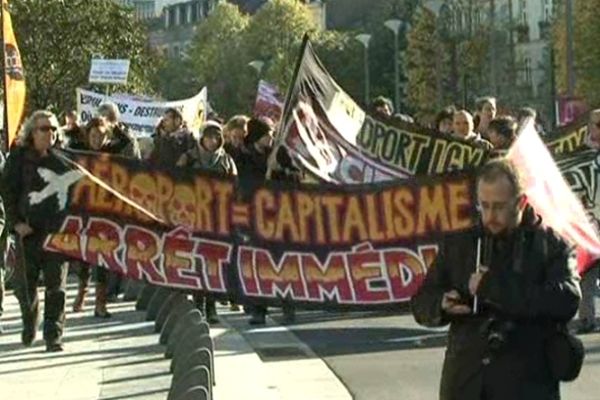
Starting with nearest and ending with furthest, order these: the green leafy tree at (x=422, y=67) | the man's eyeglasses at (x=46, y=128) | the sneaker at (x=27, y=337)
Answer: the man's eyeglasses at (x=46, y=128), the sneaker at (x=27, y=337), the green leafy tree at (x=422, y=67)

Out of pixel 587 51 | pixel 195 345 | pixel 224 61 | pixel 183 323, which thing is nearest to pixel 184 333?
pixel 183 323

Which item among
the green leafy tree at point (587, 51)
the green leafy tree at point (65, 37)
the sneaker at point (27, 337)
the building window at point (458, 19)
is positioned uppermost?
the building window at point (458, 19)

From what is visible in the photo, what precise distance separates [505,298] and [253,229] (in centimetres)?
741

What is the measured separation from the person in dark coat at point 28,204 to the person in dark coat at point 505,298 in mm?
7211

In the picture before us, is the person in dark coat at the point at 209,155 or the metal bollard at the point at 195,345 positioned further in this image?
the person in dark coat at the point at 209,155

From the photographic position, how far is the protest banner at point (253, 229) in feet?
45.9

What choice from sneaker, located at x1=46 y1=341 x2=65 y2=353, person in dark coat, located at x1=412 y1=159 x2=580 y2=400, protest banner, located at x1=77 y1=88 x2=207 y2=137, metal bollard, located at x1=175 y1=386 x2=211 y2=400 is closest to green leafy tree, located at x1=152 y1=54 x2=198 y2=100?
protest banner, located at x1=77 y1=88 x2=207 y2=137

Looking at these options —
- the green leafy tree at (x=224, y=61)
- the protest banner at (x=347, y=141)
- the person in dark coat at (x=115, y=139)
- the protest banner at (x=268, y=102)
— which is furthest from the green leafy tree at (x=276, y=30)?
the protest banner at (x=347, y=141)

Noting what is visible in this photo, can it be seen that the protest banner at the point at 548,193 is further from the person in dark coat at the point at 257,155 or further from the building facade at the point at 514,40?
the building facade at the point at 514,40

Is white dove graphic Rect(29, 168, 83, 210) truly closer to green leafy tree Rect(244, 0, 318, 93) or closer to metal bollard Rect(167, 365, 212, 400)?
metal bollard Rect(167, 365, 212, 400)

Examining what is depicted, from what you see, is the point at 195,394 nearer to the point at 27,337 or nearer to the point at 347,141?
the point at 27,337

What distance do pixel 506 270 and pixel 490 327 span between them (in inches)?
8.8

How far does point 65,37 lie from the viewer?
44750 mm

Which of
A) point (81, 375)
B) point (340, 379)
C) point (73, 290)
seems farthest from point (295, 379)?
point (73, 290)
